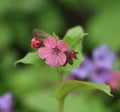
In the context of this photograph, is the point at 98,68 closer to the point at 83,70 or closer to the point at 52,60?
the point at 83,70

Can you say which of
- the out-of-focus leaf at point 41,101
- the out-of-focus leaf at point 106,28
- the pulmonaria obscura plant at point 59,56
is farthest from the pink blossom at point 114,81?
the pulmonaria obscura plant at point 59,56

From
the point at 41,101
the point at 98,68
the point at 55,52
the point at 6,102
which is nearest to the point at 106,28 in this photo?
the point at 98,68

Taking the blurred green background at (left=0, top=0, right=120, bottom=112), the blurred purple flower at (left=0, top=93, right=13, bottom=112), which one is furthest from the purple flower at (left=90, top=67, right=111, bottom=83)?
the blurred purple flower at (left=0, top=93, right=13, bottom=112)

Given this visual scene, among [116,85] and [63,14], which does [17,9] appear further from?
[116,85]

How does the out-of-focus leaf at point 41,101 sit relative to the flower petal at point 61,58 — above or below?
below

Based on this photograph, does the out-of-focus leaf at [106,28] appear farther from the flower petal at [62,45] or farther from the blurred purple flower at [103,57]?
the flower petal at [62,45]

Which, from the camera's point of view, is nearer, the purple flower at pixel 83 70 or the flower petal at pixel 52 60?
the flower petal at pixel 52 60

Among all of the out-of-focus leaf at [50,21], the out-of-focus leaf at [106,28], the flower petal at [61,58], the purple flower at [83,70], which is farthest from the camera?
the out-of-focus leaf at [50,21]

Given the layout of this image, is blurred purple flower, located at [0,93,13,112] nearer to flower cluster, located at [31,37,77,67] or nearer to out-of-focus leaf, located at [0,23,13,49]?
flower cluster, located at [31,37,77,67]
